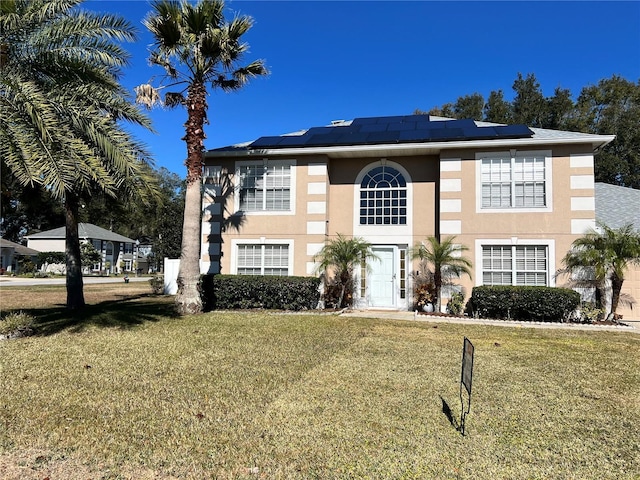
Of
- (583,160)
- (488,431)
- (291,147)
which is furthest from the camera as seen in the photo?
(291,147)

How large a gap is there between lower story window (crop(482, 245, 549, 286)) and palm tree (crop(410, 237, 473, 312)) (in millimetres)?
691

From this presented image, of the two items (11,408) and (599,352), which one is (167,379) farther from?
(599,352)

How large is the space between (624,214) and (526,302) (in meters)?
6.72

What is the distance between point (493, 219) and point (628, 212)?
241 inches

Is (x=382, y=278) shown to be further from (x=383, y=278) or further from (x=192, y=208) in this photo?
(x=192, y=208)

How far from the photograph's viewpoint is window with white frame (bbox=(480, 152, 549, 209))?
13.3 metres

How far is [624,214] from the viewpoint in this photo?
15.2m

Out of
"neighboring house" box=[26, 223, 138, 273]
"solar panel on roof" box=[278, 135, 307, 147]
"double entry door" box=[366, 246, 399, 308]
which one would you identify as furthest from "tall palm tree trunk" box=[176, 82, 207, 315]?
"neighboring house" box=[26, 223, 138, 273]

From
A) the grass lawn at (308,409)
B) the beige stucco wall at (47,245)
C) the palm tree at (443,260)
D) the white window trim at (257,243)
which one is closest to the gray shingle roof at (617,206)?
the palm tree at (443,260)

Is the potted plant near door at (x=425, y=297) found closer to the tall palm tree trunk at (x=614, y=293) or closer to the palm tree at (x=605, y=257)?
the palm tree at (x=605, y=257)

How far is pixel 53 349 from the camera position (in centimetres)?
754

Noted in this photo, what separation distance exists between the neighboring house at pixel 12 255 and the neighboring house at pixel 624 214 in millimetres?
50140

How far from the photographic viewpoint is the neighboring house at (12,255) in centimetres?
4384

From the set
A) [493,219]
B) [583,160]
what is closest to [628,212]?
[583,160]
